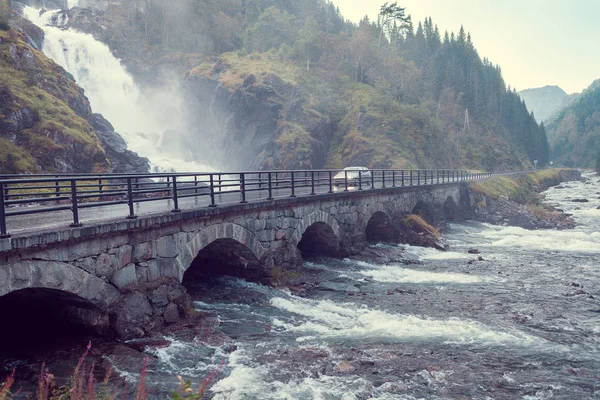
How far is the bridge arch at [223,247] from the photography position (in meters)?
12.4

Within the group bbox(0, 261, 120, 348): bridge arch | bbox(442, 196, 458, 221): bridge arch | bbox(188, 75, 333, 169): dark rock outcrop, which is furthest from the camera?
bbox(188, 75, 333, 169): dark rock outcrop

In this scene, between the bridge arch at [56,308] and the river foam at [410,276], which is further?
the river foam at [410,276]

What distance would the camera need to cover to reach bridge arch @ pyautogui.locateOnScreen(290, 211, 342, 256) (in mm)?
19891

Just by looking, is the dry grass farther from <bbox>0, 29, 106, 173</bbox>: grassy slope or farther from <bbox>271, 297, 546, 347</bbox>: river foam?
<bbox>0, 29, 106, 173</bbox>: grassy slope

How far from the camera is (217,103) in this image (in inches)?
2459

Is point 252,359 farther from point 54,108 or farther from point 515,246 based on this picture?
point 54,108

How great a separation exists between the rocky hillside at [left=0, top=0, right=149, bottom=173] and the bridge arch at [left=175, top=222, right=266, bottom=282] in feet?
51.5

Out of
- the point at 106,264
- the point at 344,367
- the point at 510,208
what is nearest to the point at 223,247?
the point at 106,264

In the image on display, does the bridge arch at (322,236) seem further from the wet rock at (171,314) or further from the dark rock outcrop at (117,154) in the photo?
the dark rock outcrop at (117,154)

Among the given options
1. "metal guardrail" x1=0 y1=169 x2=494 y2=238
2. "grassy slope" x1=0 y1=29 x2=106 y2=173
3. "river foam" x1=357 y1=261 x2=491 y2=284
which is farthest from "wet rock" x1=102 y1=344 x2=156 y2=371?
"grassy slope" x1=0 y1=29 x2=106 y2=173

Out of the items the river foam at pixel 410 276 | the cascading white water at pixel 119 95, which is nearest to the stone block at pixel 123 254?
the river foam at pixel 410 276

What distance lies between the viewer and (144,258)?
1105 centimetres

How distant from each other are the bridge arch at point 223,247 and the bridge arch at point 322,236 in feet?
13.6

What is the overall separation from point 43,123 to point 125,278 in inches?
934
